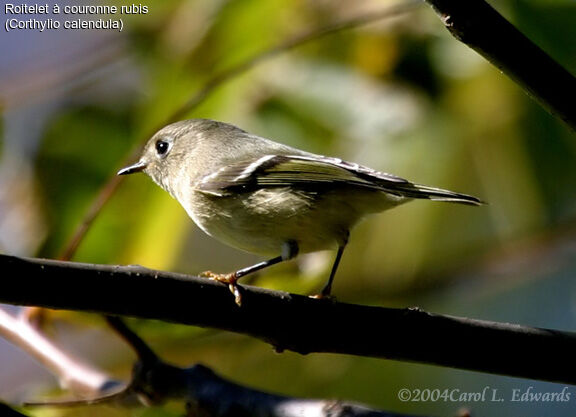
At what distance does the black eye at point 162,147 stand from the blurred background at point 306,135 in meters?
0.19

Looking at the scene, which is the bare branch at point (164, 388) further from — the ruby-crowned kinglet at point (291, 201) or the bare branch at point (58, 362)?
the ruby-crowned kinglet at point (291, 201)

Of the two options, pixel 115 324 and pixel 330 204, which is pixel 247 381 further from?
pixel 115 324

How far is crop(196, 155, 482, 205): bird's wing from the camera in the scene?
2137mm

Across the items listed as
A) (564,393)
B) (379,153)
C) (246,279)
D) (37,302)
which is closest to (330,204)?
(246,279)

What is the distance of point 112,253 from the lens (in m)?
2.41

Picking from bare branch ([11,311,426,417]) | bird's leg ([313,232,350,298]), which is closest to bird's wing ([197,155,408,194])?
bird's leg ([313,232,350,298])

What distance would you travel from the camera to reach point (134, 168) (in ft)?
8.86

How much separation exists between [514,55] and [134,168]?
165 cm

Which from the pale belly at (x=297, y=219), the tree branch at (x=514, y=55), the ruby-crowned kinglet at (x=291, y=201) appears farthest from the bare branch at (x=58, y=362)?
the tree branch at (x=514, y=55)

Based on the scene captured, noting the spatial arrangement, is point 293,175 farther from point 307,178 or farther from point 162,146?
point 162,146

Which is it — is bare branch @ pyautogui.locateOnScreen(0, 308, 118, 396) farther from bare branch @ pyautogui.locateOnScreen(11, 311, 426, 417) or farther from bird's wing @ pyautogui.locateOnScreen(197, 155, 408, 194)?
bird's wing @ pyautogui.locateOnScreen(197, 155, 408, 194)

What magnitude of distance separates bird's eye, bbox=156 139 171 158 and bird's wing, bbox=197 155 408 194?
471mm

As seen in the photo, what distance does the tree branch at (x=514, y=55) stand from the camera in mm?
1298

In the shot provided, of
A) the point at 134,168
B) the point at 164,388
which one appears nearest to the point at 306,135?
the point at 134,168
